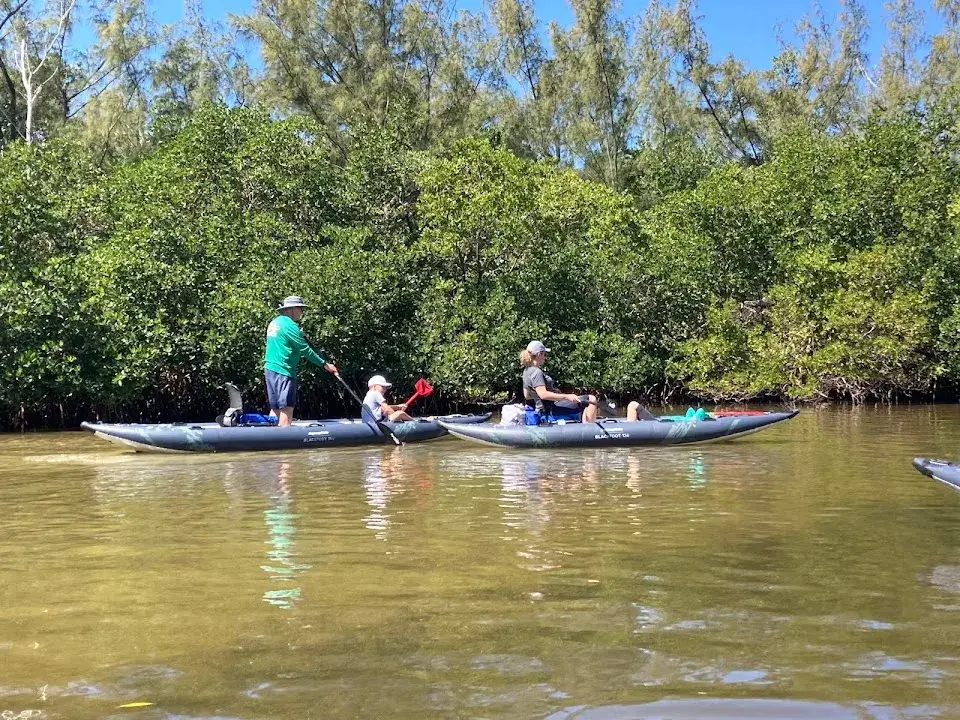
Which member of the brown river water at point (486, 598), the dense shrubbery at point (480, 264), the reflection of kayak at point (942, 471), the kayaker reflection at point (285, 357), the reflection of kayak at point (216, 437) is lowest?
the brown river water at point (486, 598)

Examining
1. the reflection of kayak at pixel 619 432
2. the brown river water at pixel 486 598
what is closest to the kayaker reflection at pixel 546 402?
the reflection of kayak at pixel 619 432

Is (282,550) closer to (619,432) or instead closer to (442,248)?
(619,432)

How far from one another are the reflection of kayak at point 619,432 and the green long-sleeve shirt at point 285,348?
222cm

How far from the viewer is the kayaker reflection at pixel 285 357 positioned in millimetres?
13227

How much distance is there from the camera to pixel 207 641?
171 inches

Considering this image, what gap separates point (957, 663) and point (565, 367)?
771 inches

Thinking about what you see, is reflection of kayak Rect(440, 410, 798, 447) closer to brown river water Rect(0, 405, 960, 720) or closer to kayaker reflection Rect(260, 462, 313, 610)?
brown river water Rect(0, 405, 960, 720)

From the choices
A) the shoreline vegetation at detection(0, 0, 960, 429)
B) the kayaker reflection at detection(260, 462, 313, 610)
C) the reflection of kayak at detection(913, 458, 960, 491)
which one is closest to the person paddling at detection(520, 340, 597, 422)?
the kayaker reflection at detection(260, 462, 313, 610)

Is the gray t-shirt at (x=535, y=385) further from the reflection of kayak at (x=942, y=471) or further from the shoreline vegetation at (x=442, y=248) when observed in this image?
the shoreline vegetation at (x=442, y=248)

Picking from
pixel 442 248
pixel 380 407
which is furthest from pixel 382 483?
pixel 442 248

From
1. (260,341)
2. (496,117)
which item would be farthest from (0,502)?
(496,117)

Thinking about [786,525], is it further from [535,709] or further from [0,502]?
[0,502]

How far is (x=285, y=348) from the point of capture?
13.2 metres

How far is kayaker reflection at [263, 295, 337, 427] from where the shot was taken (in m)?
13.2
